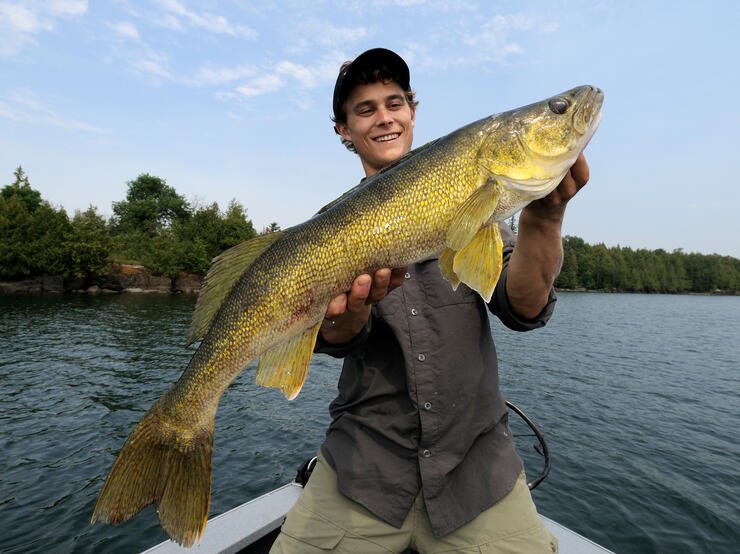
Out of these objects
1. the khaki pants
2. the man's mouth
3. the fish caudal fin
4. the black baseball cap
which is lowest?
the khaki pants

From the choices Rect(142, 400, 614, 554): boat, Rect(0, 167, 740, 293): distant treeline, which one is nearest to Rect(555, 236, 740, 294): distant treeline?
Rect(0, 167, 740, 293): distant treeline

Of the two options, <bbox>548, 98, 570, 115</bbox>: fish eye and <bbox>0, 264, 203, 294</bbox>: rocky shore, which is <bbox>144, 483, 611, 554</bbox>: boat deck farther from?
<bbox>0, 264, 203, 294</bbox>: rocky shore

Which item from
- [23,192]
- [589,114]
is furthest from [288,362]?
[23,192]

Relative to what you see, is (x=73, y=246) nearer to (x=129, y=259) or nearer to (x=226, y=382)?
(x=129, y=259)

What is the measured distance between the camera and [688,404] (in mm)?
14758

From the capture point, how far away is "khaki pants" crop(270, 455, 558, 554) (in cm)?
241

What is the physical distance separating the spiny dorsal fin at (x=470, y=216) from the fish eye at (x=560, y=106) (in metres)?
0.61

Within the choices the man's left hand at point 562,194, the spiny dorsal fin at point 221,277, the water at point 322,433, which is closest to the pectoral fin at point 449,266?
the man's left hand at point 562,194

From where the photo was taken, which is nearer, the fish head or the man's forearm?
the fish head

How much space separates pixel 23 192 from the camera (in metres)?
62.6

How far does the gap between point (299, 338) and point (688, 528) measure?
921cm

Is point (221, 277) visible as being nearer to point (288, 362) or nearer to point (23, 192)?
point (288, 362)

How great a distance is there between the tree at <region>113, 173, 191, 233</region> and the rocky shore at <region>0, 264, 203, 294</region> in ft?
72.6

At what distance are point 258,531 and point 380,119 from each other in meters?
3.97
